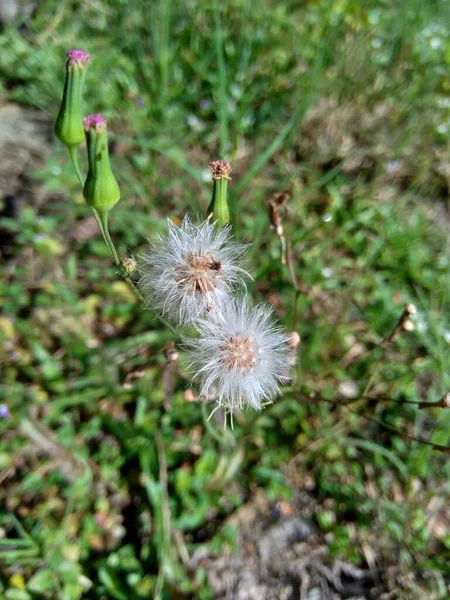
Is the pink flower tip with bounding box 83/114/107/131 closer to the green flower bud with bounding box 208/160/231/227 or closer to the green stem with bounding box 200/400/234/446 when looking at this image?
the green flower bud with bounding box 208/160/231/227

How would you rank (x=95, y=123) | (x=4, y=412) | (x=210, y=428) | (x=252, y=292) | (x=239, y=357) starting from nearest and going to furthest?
(x=95, y=123)
(x=239, y=357)
(x=210, y=428)
(x=4, y=412)
(x=252, y=292)

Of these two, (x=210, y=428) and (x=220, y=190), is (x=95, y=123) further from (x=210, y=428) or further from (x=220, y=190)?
(x=210, y=428)

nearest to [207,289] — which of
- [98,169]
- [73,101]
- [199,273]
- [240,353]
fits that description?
[199,273]

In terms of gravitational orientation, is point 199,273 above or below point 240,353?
above

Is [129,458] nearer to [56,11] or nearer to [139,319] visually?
[139,319]

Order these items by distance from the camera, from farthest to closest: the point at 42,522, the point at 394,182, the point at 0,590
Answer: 1. the point at 394,182
2. the point at 42,522
3. the point at 0,590

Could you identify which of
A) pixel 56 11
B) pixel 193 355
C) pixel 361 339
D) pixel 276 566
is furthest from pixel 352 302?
pixel 56 11
